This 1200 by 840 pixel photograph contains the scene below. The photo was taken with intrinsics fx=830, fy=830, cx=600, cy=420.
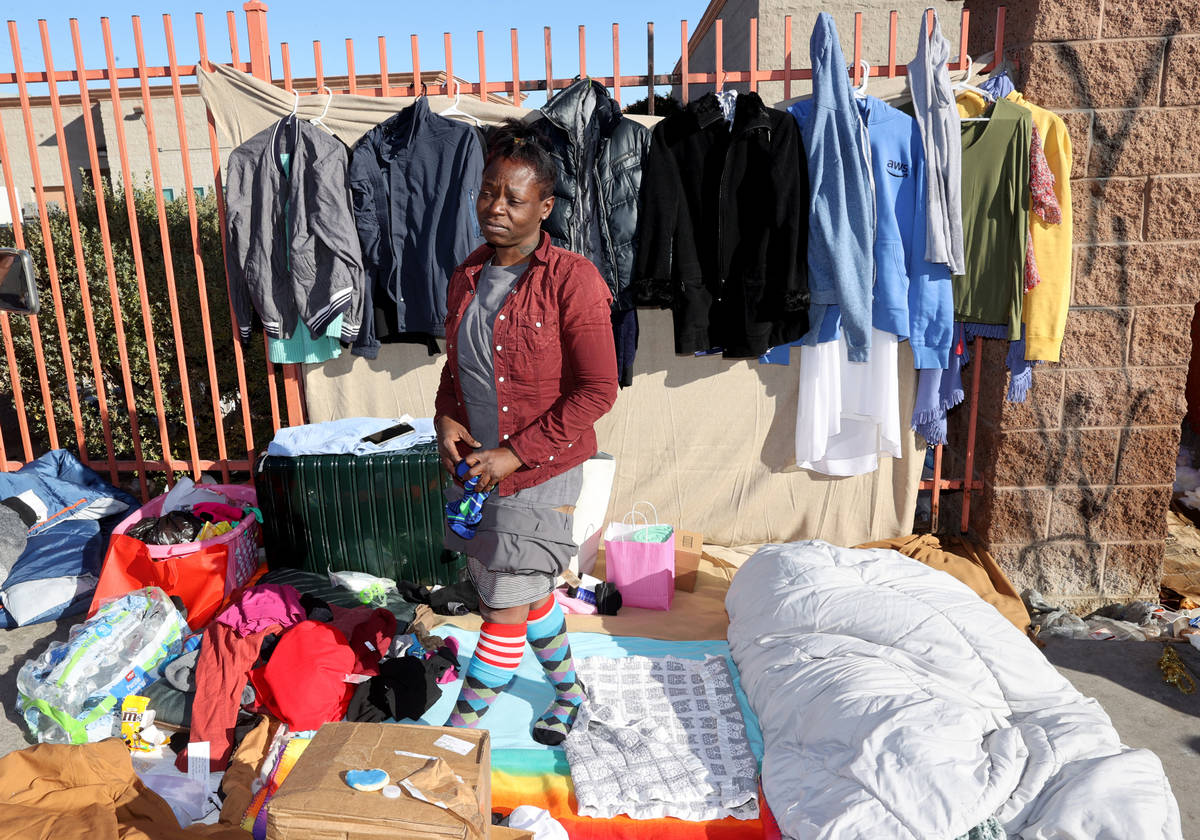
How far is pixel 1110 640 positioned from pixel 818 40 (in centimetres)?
304

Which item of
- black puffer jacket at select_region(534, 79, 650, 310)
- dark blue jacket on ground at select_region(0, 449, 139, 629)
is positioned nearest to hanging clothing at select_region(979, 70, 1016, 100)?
black puffer jacket at select_region(534, 79, 650, 310)

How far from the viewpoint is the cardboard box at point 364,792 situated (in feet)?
5.98

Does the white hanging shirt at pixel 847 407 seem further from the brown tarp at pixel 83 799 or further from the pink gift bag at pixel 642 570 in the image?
the brown tarp at pixel 83 799

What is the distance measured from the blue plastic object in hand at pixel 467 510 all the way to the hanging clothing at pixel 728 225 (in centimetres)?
179

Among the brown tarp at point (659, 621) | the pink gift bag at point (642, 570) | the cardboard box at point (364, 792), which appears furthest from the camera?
the pink gift bag at point (642, 570)

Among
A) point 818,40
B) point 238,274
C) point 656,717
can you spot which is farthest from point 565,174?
point 656,717

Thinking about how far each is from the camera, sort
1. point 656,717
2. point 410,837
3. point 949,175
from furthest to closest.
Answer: point 949,175
point 656,717
point 410,837

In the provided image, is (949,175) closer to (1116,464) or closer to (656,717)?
(1116,464)

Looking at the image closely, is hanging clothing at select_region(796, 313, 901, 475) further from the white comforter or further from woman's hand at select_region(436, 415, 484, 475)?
woman's hand at select_region(436, 415, 484, 475)

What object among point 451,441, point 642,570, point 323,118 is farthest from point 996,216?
point 323,118

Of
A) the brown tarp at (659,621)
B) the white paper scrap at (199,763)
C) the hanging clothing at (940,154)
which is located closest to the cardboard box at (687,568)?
the brown tarp at (659,621)

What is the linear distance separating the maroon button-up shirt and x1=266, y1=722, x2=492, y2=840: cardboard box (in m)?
0.70

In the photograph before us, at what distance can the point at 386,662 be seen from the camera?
3070mm

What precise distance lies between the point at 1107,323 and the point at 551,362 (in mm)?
3109
